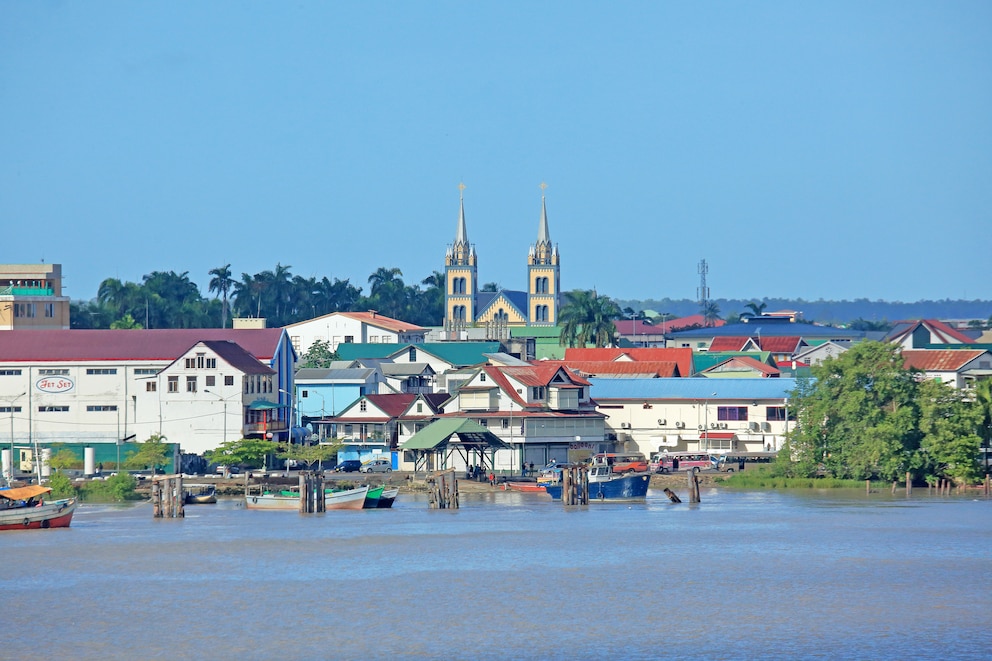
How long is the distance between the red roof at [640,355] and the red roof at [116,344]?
1115 inches

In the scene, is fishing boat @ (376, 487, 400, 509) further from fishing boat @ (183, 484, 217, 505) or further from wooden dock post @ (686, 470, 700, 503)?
wooden dock post @ (686, 470, 700, 503)

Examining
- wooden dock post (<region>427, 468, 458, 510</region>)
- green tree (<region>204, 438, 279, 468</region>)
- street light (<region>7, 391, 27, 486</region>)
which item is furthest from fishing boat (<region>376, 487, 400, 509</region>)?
street light (<region>7, 391, 27, 486</region>)

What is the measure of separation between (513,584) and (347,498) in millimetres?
24306

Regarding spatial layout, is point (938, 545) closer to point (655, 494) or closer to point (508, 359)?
point (655, 494)

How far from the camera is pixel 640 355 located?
399ft

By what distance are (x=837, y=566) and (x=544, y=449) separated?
34377 mm

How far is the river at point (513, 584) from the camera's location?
4103 centimetres

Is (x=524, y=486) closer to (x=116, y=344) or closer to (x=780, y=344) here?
(x=116, y=344)

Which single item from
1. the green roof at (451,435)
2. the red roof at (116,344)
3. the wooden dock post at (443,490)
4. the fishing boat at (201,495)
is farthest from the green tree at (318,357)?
the wooden dock post at (443,490)

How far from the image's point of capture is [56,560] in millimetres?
56125

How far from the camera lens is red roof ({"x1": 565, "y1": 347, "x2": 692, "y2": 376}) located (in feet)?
374

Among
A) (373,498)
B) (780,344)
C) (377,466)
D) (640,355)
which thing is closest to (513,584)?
(373,498)

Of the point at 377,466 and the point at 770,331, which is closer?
the point at 377,466

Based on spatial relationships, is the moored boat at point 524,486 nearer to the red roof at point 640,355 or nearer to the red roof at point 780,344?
the red roof at point 640,355
